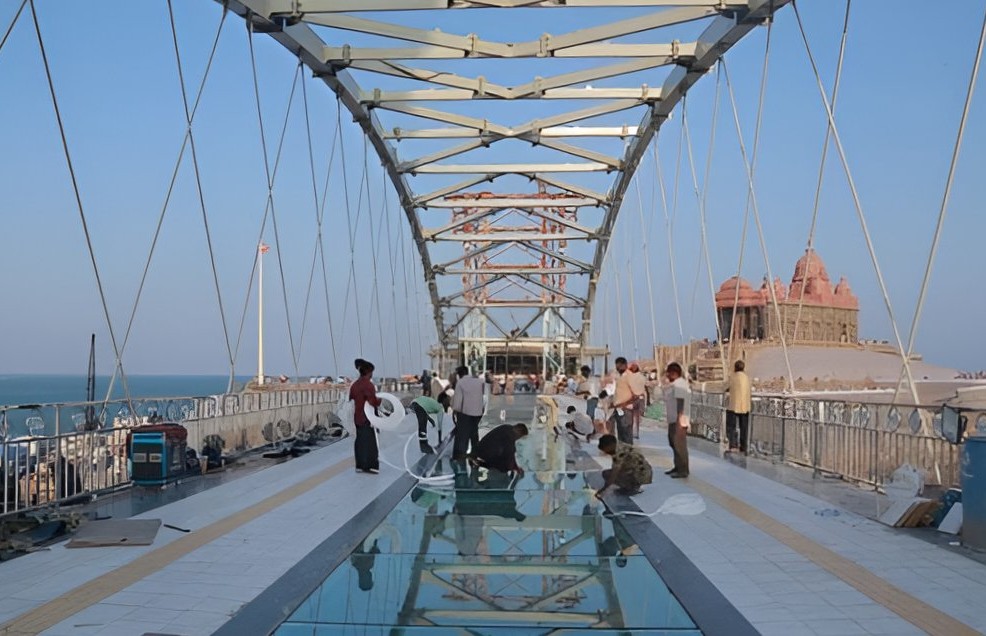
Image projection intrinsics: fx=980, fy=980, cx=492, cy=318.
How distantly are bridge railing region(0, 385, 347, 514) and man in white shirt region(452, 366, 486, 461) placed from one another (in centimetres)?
317

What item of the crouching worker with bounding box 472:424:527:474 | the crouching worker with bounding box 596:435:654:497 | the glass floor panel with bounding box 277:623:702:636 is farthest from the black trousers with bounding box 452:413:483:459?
the glass floor panel with bounding box 277:623:702:636

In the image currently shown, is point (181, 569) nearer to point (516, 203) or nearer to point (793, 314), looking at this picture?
point (516, 203)

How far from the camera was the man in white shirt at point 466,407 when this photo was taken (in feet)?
41.3

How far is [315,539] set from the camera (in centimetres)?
763

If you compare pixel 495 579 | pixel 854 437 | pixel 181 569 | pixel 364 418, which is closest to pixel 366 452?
pixel 364 418

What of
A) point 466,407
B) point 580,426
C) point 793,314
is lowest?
point 580,426

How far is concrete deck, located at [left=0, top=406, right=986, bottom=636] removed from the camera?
5.20 m

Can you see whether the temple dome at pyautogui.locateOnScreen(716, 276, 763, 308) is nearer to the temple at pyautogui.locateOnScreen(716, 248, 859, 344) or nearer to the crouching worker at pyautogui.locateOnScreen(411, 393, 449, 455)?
the temple at pyautogui.locateOnScreen(716, 248, 859, 344)

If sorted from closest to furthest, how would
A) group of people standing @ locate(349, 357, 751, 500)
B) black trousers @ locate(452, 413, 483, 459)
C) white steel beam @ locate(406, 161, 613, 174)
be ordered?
group of people standing @ locate(349, 357, 751, 500)
black trousers @ locate(452, 413, 483, 459)
white steel beam @ locate(406, 161, 613, 174)

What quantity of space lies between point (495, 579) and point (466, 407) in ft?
21.4

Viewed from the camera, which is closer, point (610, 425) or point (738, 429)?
point (738, 429)

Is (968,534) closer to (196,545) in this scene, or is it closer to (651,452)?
(196,545)

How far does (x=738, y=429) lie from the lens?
50.7 feet

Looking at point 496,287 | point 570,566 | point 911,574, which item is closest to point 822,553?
point 911,574
